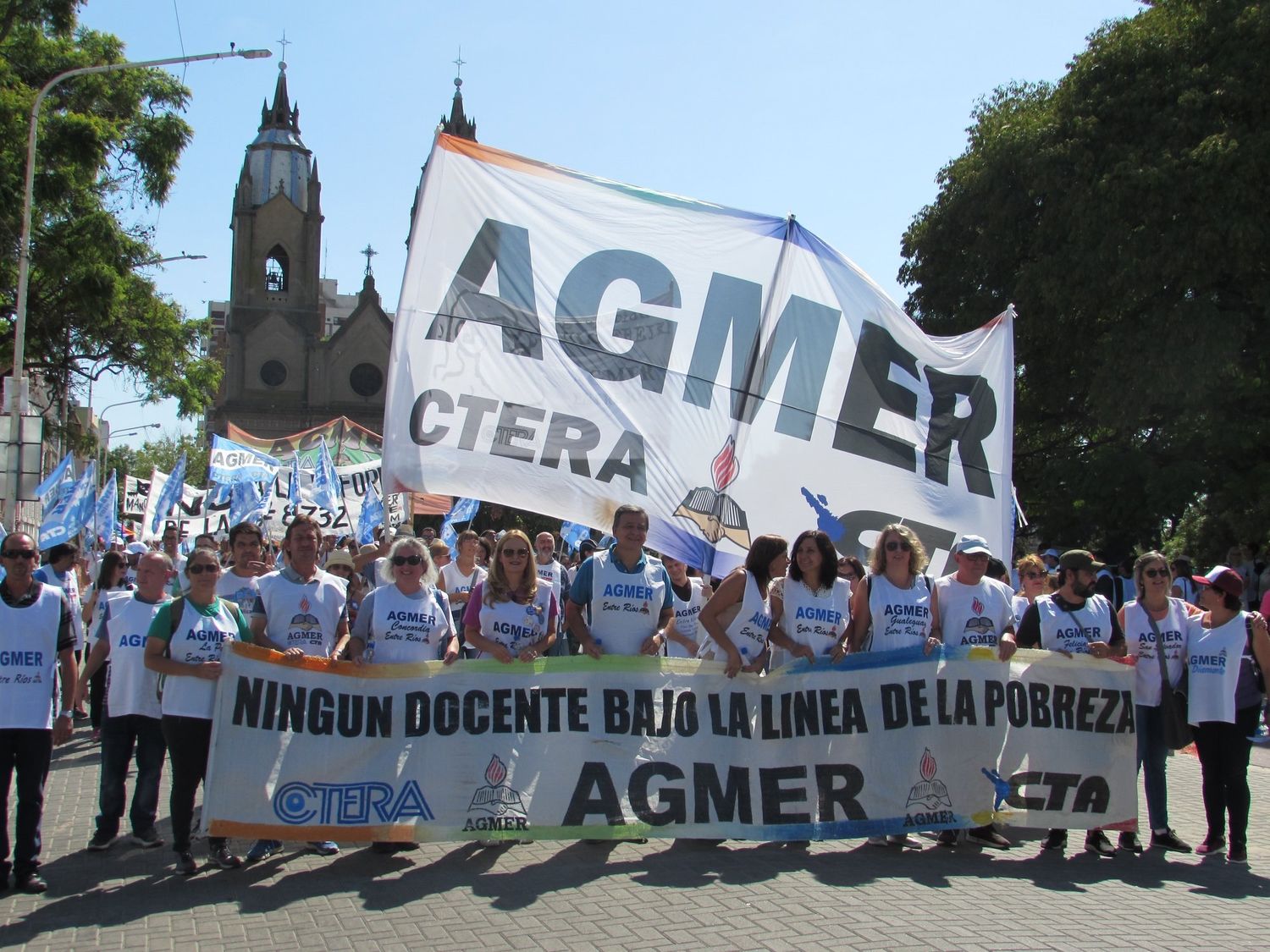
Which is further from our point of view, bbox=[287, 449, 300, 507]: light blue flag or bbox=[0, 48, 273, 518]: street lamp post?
bbox=[287, 449, 300, 507]: light blue flag

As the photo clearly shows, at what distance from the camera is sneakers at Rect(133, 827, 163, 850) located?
6.96 meters

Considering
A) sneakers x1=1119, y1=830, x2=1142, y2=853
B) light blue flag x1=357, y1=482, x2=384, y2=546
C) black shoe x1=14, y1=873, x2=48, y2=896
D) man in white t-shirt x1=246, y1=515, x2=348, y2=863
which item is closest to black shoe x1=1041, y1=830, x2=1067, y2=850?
sneakers x1=1119, y1=830, x2=1142, y2=853

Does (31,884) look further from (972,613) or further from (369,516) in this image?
(369,516)

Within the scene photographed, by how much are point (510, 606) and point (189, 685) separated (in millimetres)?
1702

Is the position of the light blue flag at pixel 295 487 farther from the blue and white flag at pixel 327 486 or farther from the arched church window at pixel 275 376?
the arched church window at pixel 275 376

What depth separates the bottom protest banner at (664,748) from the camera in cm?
661

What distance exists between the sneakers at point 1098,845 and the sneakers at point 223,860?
15.0 ft

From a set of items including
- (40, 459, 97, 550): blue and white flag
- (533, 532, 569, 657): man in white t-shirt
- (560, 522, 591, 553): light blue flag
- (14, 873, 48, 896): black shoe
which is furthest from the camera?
(560, 522, 591, 553): light blue flag

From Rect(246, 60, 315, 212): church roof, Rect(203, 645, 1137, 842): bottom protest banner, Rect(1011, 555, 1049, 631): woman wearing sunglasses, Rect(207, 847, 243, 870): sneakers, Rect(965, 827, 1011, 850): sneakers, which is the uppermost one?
Rect(246, 60, 315, 212): church roof

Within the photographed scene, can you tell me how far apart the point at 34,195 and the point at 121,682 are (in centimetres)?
1933

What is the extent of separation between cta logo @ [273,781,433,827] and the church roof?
8282 cm

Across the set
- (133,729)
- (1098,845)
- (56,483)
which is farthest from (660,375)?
(56,483)

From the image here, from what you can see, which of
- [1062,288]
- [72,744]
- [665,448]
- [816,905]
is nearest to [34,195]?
[72,744]

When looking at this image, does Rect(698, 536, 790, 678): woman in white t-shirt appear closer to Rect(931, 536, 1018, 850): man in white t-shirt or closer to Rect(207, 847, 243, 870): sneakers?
Rect(931, 536, 1018, 850): man in white t-shirt
